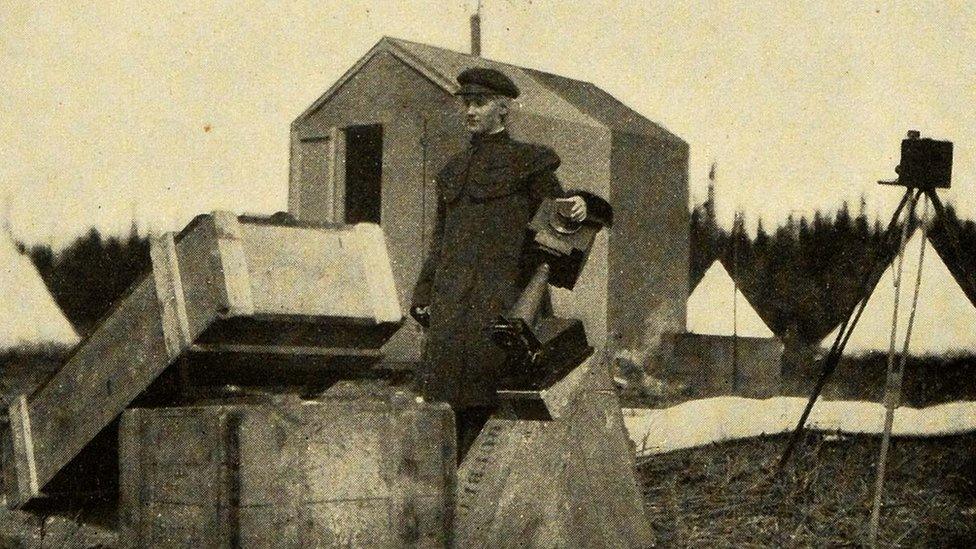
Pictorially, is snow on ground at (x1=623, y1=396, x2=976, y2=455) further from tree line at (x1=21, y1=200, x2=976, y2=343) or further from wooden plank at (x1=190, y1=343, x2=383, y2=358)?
tree line at (x1=21, y1=200, x2=976, y2=343)

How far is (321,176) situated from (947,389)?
6.86 meters

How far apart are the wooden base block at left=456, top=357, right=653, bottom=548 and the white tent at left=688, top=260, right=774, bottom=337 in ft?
25.7

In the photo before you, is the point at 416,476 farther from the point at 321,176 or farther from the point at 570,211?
the point at 321,176

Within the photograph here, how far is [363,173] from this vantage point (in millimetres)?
14727

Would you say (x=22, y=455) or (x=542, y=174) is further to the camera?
(x=542, y=174)

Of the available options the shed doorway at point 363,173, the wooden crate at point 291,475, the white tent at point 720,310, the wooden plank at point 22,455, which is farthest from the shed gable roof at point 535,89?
the wooden crate at point 291,475

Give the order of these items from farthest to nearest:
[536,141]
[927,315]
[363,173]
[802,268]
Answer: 1. [363,173]
2. [802,268]
3. [536,141]
4. [927,315]

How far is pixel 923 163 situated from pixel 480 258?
2141 millimetres

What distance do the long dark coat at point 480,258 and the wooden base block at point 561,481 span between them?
707mm

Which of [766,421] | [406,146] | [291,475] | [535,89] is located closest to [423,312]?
[291,475]

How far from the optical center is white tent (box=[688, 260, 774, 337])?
12.7 meters

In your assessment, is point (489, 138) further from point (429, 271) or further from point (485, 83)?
point (429, 271)

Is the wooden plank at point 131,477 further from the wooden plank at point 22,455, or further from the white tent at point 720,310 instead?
the white tent at point 720,310

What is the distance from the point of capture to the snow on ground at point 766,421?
8.19 m
